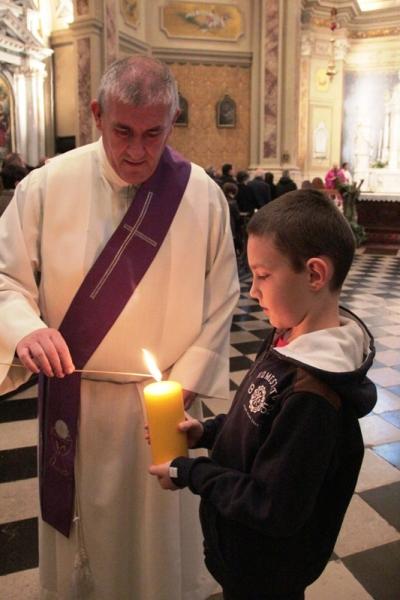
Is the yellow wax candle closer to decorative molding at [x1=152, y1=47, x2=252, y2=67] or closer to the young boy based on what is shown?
the young boy

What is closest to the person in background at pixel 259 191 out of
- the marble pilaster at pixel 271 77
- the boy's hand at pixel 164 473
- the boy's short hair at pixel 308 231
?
the marble pilaster at pixel 271 77

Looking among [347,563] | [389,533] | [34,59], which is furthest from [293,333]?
[34,59]

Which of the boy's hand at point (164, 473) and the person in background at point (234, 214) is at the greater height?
the person in background at point (234, 214)

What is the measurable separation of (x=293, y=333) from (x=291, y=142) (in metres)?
14.8

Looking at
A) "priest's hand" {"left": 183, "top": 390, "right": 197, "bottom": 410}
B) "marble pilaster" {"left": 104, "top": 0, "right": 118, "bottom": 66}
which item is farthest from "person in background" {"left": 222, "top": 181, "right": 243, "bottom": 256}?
"marble pilaster" {"left": 104, "top": 0, "right": 118, "bottom": 66}

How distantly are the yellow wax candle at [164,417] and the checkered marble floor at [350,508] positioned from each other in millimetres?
1287

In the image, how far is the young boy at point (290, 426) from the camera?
1027mm

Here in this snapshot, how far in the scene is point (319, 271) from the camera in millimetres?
1085

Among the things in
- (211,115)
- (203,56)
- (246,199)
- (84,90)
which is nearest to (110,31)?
(84,90)

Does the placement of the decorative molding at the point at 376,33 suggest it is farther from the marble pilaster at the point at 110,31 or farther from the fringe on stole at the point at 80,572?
the fringe on stole at the point at 80,572

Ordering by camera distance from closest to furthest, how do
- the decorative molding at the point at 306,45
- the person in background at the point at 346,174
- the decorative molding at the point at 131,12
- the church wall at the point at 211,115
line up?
the decorative molding at the point at 131,12 < the person in background at the point at 346,174 < the church wall at the point at 211,115 < the decorative molding at the point at 306,45

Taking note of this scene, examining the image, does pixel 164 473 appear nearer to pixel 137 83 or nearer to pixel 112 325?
pixel 112 325

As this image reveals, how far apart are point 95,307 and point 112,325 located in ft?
0.23

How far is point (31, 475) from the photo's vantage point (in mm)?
2943
